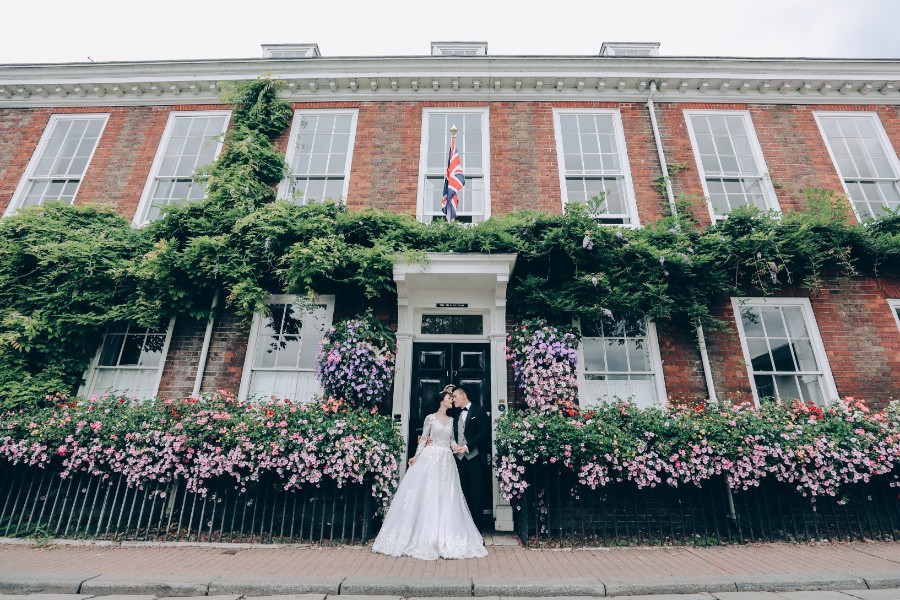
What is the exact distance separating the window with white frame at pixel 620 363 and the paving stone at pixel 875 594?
3004 mm

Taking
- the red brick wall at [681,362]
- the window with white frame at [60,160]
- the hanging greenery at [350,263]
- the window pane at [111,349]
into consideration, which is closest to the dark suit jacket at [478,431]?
the hanging greenery at [350,263]

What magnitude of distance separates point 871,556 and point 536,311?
5141 mm

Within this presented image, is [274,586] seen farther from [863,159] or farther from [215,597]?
[863,159]

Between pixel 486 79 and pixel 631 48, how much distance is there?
548 centimetres

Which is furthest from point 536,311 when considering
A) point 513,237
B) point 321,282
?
point 321,282

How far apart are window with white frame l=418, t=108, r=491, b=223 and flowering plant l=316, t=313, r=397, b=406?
2.72 metres

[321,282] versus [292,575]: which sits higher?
[321,282]

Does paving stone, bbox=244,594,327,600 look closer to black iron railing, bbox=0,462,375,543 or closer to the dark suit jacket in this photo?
black iron railing, bbox=0,462,375,543

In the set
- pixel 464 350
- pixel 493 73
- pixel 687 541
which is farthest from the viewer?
pixel 493 73

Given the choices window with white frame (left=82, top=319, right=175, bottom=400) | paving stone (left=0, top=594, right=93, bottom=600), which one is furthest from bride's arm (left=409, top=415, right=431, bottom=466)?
window with white frame (left=82, top=319, right=175, bottom=400)

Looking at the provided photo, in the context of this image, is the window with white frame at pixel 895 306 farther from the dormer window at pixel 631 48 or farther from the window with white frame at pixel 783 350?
the dormer window at pixel 631 48

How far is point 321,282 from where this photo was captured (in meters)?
7.26

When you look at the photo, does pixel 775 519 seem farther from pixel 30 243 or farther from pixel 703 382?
→ pixel 30 243

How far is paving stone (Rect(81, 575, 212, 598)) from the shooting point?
4.10 metres
